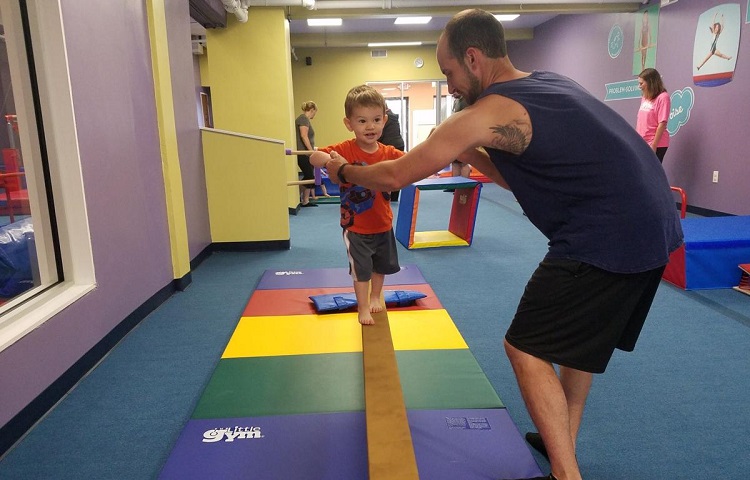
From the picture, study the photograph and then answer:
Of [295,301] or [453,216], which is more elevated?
[453,216]

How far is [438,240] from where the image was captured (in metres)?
5.84

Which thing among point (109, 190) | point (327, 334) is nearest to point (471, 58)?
point (327, 334)

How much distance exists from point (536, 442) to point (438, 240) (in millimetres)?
3828

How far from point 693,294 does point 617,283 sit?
116 inches

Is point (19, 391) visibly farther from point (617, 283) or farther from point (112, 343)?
point (617, 283)

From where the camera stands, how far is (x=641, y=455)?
6.73 feet

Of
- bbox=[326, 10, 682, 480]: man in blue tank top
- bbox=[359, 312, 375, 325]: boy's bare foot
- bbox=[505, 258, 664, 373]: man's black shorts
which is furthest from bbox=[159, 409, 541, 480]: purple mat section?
bbox=[359, 312, 375, 325]: boy's bare foot

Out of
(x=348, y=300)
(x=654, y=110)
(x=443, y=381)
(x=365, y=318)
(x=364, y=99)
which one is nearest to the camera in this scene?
(x=443, y=381)

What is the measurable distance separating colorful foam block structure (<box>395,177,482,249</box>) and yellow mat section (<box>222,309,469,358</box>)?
2.22 meters

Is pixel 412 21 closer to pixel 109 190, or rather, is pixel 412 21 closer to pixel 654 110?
pixel 654 110

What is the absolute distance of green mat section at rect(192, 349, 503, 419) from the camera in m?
2.36

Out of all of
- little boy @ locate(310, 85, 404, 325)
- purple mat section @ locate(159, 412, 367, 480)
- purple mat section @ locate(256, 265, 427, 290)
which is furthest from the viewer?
purple mat section @ locate(256, 265, 427, 290)

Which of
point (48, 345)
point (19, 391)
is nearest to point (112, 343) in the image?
point (48, 345)

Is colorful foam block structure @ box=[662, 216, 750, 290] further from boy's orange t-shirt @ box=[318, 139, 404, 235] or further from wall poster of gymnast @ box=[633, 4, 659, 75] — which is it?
wall poster of gymnast @ box=[633, 4, 659, 75]
